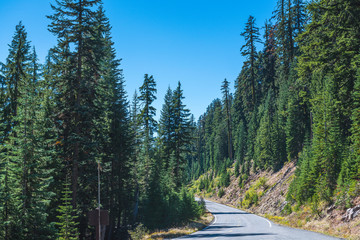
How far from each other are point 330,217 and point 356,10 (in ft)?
50.1

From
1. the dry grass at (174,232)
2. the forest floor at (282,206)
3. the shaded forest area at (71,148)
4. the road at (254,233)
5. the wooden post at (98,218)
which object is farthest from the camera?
the dry grass at (174,232)

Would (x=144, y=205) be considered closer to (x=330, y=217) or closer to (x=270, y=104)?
(x=330, y=217)

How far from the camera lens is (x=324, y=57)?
2125 centimetres

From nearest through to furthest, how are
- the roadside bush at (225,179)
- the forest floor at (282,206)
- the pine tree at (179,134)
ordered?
the forest floor at (282,206), the pine tree at (179,134), the roadside bush at (225,179)

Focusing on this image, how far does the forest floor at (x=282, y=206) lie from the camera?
16.5 meters

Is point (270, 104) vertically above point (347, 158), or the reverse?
point (270, 104)

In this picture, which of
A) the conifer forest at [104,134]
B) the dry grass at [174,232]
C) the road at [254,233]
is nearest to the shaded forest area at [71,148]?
the conifer forest at [104,134]

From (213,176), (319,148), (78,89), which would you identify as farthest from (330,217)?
(213,176)

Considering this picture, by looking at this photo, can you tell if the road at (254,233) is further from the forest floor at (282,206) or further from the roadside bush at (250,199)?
the roadside bush at (250,199)

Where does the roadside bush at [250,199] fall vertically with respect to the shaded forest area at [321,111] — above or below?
below

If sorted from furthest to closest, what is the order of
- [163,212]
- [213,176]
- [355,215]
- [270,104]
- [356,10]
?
[213,176]
[270,104]
[163,212]
[356,10]
[355,215]

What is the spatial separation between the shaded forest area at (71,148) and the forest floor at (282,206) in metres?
9.73

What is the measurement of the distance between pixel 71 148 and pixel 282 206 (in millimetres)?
23480

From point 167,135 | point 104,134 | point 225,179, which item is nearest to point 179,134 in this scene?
point 167,135
